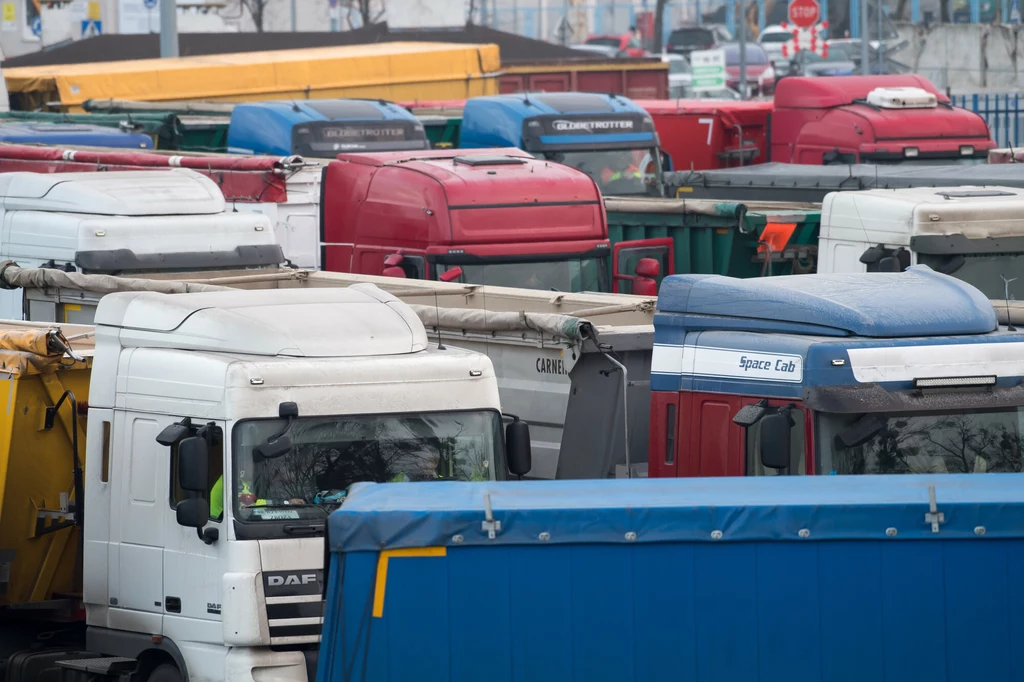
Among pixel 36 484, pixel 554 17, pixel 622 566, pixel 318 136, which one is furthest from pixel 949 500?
pixel 554 17

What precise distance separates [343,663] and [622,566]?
3.75 ft

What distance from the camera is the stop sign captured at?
119 ft

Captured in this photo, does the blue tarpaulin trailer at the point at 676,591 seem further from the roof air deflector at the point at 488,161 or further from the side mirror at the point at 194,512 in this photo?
the roof air deflector at the point at 488,161

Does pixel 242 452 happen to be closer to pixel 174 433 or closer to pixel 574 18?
pixel 174 433

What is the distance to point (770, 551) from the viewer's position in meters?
6.45

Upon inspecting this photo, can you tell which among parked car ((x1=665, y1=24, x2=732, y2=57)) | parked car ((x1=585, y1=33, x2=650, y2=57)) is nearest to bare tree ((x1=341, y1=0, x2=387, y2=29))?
parked car ((x1=585, y1=33, x2=650, y2=57))

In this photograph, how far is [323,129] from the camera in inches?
802

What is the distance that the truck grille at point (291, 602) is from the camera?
25.2 ft

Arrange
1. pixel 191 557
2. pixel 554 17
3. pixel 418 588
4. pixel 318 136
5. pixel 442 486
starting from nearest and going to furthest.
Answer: pixel 418 588, pixel 442 486, pixel 191 557, pixel 318 136, pixel 554 17

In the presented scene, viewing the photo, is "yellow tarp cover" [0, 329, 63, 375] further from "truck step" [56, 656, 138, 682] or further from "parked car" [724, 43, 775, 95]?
"parked car" [724, 43, 775, 95]

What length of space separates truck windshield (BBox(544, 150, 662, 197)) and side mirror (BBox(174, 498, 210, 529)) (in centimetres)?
1247

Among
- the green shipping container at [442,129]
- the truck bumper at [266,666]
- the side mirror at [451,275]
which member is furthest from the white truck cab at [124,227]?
the green shipping container at [442,129]

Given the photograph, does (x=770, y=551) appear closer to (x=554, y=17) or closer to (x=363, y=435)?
(x=363, y=435)

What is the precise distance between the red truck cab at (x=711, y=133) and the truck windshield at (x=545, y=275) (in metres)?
10.5
